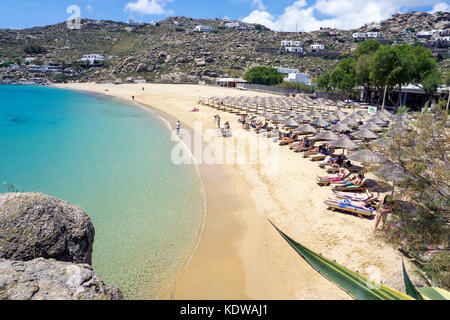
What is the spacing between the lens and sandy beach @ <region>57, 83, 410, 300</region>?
271 inches

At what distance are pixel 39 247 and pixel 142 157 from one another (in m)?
15.6

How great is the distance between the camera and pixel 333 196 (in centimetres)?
1119

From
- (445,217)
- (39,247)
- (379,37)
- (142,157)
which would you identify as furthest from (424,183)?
(379,37)

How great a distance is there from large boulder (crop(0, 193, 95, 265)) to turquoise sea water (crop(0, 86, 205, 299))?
3.34 meters

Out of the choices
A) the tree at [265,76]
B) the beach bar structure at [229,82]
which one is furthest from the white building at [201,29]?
the tree at [265,76]

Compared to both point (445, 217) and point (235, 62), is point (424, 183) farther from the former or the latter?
point (235, 62)

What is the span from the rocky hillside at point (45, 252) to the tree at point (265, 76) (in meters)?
66.5

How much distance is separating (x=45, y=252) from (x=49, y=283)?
67.8 inches

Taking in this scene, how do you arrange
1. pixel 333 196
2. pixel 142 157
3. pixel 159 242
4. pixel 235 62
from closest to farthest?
pixel 159 242
pixel 333 196
pixel 142 157
pixel 235 62

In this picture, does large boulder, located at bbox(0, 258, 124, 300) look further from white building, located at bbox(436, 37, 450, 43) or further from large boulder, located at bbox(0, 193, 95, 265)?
white building, located at bbox(436, 37, 450, 43)

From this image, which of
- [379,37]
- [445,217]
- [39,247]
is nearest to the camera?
[39,247]

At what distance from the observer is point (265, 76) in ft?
219

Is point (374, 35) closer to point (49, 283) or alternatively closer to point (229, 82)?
point (229, 82)

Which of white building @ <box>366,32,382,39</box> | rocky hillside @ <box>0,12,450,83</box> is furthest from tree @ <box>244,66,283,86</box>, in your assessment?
white building @ <box>366,32,382,39</box>
